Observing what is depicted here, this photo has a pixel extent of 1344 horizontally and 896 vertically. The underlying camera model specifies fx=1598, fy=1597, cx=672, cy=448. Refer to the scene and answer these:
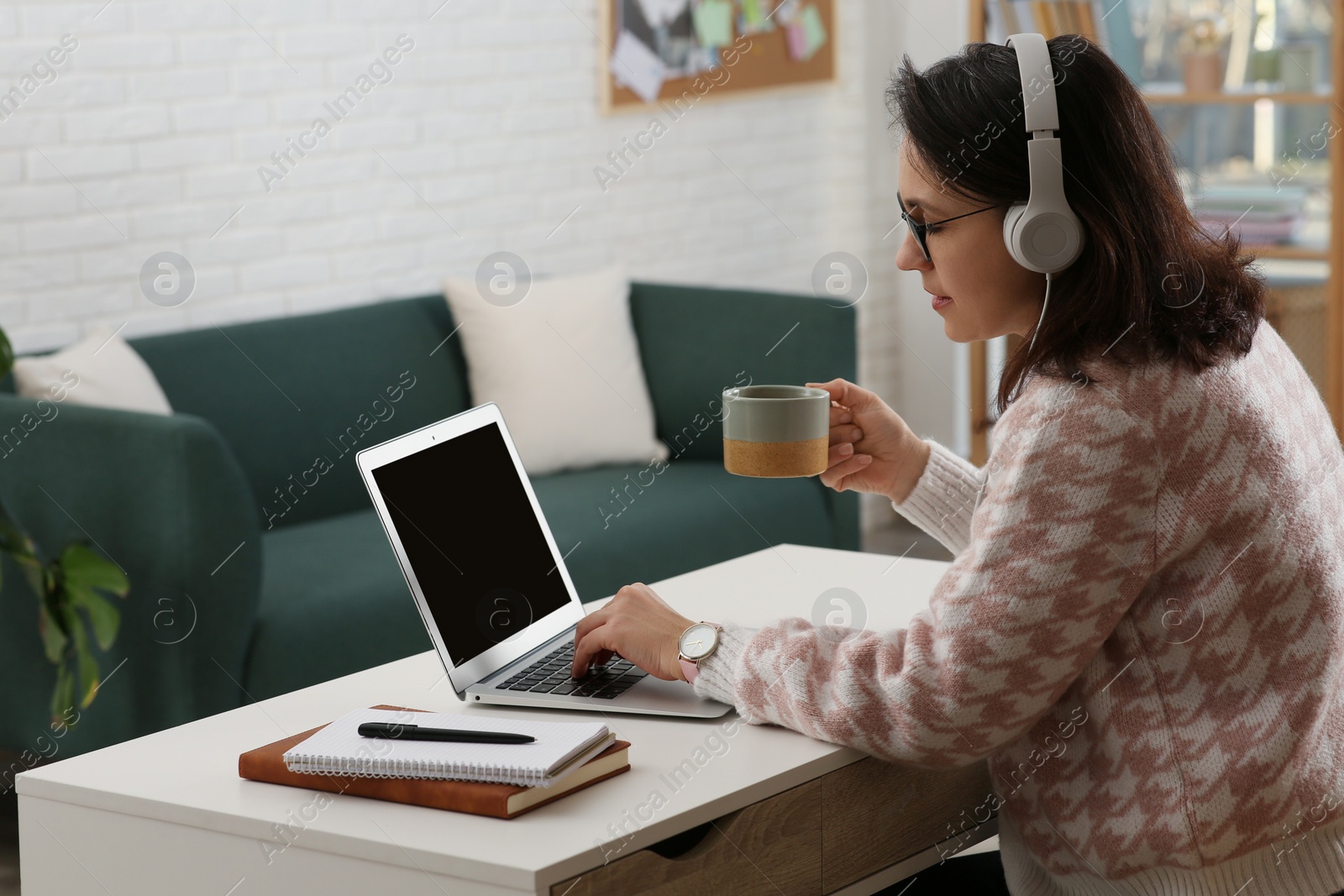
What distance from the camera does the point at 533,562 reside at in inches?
67.4

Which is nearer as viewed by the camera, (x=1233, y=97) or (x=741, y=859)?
(x=741, y=859)

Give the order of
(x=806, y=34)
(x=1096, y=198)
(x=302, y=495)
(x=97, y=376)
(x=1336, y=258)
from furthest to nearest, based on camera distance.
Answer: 1. (x=806, y=34)
2. (x=1336, y=258)
3. (x=302, y=495)
4. (x=97, y=376)
5. (x=1096, y=198)

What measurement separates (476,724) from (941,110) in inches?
25.4

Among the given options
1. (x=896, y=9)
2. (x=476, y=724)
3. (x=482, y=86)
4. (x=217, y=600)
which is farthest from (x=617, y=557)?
(x=896, y=9)

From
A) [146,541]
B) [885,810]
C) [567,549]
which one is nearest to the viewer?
[885,810]

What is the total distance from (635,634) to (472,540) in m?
0.22

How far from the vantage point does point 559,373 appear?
372 centimetres

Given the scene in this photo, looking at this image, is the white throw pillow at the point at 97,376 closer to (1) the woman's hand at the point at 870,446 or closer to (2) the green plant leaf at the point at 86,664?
(2) the green plant leaf at the point at 86,664

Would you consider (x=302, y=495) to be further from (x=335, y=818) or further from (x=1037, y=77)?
(x=1037, y=77)

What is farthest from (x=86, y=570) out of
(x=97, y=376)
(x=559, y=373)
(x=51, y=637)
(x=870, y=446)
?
(x=559, y=373)

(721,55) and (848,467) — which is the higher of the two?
(721,55)

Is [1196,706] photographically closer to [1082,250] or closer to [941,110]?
[1082,250]

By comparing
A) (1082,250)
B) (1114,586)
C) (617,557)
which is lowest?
(617,557)

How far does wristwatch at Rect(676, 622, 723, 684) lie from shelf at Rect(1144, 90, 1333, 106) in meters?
3.28
